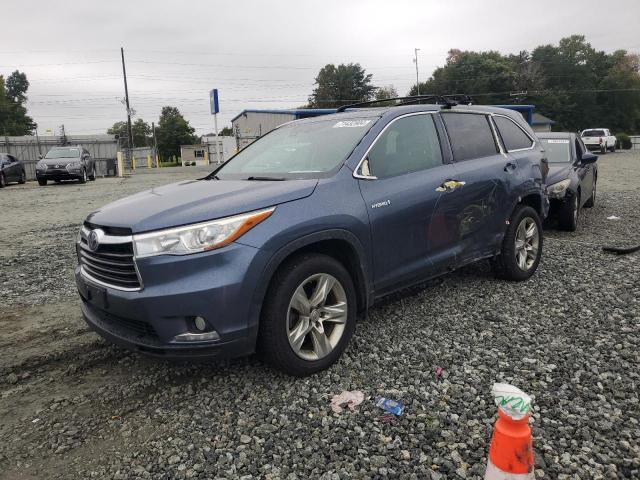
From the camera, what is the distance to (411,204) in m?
3.74

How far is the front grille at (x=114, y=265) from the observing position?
287cm

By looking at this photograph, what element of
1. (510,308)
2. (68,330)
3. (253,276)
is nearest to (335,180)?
(253,276)

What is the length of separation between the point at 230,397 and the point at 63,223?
26.5 feet

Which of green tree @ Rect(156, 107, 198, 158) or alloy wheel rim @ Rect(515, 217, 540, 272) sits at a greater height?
green tree @ Rect(156, 107, 198, 158)

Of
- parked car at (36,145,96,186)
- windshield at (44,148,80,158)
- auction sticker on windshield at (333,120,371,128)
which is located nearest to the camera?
auction sticker on windshield at (333,120,371,128)

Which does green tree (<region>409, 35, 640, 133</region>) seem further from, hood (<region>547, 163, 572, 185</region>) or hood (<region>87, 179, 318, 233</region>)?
hood (<region>87, 179, 318, 233</region>)

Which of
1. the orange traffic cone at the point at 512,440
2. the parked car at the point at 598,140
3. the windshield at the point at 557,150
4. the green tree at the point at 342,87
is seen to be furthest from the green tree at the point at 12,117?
the orange traffic cone at the point at 512,440

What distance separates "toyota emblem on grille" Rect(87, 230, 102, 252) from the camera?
3.06m

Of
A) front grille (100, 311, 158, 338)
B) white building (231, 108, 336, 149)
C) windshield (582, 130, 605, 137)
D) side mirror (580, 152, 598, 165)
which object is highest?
white building (231, 108, 336, 149)

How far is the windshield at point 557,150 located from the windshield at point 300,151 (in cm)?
599

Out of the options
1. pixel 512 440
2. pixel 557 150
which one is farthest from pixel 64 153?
pixel 512 440

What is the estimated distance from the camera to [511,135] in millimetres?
5219

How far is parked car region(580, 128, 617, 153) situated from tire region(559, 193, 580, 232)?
38.5 meters

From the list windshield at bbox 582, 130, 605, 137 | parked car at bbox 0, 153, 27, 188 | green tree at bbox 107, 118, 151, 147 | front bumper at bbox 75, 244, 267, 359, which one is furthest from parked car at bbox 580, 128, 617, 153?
green tree at bbox 107, 118, 151, 147
